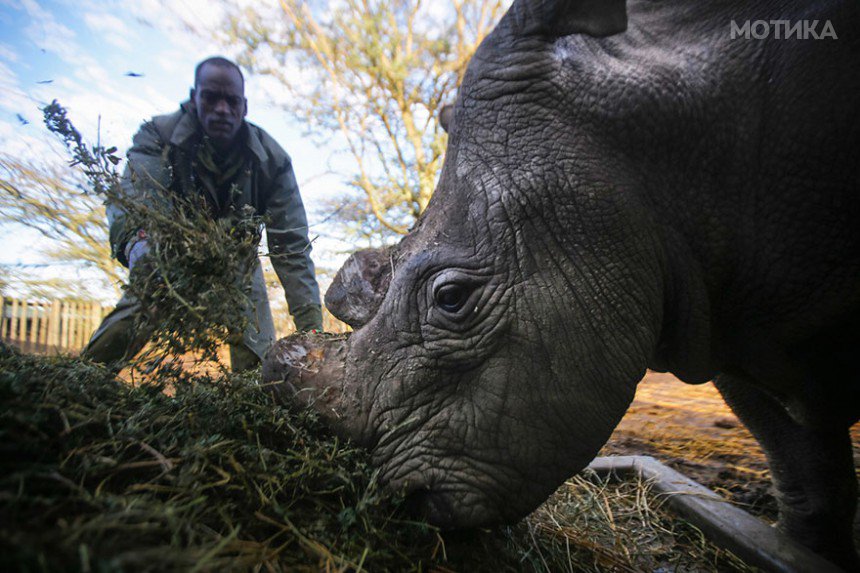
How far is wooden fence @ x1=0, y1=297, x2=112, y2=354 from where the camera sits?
416 inches

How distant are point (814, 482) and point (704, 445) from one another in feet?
5.18

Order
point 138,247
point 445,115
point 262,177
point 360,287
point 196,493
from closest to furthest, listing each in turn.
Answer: point 196,493 → point 360,287 → point 138,247 → point 445,115 → point 262,177

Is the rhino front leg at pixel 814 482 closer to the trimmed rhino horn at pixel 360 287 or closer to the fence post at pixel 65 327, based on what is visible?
the trimmed rhino horn at pixel 360 287

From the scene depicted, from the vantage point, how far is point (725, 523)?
2.77 m

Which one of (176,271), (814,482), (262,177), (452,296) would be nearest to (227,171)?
(262,177)

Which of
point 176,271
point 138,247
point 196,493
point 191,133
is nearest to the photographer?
point 196,493

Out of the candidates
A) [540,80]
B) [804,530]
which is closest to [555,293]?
[540,80]

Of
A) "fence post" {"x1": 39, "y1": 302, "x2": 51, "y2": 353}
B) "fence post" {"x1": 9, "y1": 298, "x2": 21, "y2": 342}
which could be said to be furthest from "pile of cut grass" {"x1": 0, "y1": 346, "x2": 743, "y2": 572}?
"fence post" {"x1": 39, "y1": 302, "x2": 51, "y2": 353}

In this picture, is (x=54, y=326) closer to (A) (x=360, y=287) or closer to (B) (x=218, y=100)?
(B) (x=218, y=100)

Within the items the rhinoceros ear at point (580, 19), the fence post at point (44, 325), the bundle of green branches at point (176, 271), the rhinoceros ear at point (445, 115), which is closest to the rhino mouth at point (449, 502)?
the bundle of green branches at point (176, 271)

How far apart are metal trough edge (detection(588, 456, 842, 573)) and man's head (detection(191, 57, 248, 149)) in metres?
4.09

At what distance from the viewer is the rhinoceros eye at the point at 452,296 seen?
6.71 feet

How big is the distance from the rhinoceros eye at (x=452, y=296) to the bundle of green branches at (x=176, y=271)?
88 cm

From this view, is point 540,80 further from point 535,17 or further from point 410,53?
point 410,53
